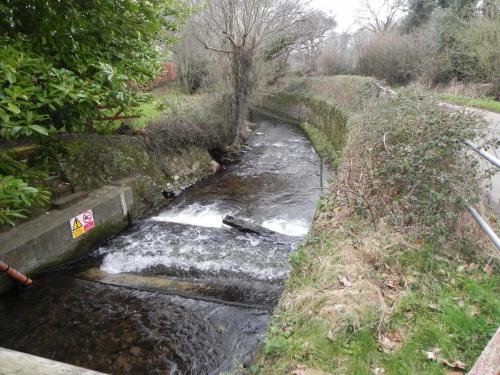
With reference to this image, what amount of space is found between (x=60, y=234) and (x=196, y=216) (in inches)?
140

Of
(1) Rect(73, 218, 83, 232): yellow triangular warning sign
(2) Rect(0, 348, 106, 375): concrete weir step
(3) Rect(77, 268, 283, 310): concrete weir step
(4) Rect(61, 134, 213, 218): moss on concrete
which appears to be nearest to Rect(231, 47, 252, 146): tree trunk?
(4) Rect(61, 134, 213, 218): moss on concrete

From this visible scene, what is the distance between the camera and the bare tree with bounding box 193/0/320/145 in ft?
44.4

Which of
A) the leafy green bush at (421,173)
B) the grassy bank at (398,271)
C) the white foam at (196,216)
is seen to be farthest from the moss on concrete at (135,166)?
the leafy green bush at (421,173)

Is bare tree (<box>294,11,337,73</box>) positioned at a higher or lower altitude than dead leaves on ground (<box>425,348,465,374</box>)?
higher

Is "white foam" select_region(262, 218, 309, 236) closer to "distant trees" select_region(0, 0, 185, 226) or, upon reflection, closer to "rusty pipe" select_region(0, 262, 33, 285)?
"rusty pipe" select_region(0, 262, 33, 285)

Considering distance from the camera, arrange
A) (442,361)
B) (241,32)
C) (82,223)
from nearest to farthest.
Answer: (442,361) → (82,223) → (241,32)

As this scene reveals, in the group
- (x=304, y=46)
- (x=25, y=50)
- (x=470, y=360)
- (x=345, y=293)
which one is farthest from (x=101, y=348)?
(x=304, y=46)

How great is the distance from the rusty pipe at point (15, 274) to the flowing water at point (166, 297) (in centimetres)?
19

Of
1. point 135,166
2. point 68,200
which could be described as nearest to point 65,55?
point 68,200

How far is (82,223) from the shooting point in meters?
7.06

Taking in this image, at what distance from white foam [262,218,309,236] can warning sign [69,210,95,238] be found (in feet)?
13.7

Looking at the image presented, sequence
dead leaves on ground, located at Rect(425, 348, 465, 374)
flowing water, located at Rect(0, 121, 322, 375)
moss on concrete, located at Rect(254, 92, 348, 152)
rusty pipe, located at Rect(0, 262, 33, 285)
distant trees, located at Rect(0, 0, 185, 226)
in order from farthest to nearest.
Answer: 1. moss on concrete, located at Rect(254, 92, 348, 152)
2. rusty pipe, located at Rect(0, 262, 33, 285)
3. flowing water, located at Rect(0, 121, 322, 375)
4. dead leaves on ground, located at Rect(425, 348, 465, 374)
5. distant trees, located at Rect(0, 0, 185, 226)

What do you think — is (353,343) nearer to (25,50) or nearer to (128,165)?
(25,50)

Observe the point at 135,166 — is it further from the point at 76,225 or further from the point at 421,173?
the point at 421,173
